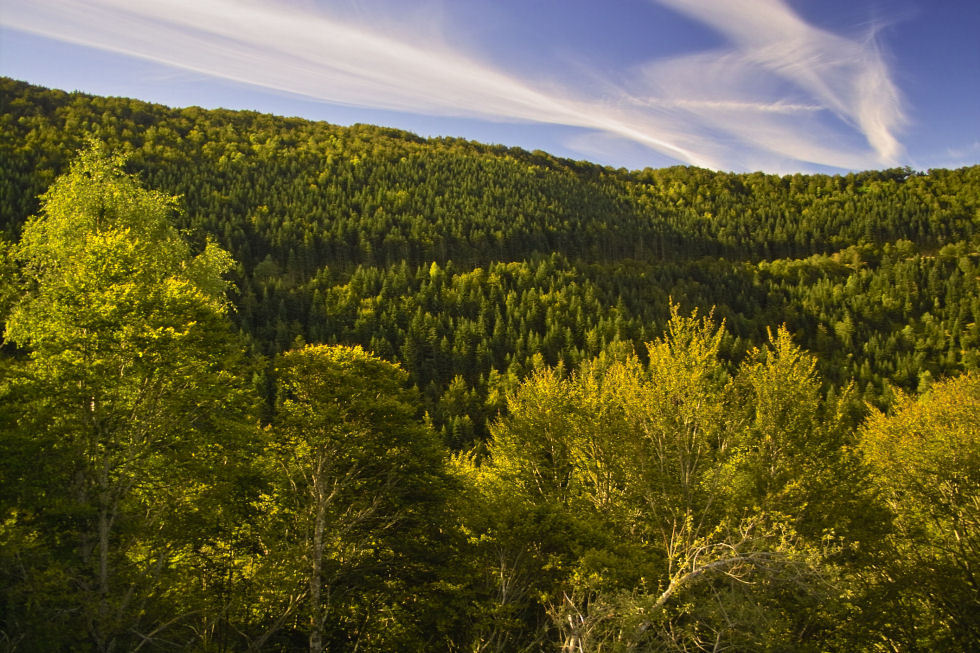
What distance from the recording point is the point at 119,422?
598 inches

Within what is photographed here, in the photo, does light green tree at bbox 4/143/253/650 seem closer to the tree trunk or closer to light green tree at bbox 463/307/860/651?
the tree trunk

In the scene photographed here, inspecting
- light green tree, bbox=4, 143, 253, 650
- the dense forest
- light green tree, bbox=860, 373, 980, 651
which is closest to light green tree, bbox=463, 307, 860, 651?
the dense forest

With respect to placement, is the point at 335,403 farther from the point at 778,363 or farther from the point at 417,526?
the point at 778,363

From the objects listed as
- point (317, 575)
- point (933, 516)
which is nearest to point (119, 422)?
point (317, 575)

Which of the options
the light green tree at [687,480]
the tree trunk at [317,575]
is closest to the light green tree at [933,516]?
the light green tree at [687,480]

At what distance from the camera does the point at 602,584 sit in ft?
50.8

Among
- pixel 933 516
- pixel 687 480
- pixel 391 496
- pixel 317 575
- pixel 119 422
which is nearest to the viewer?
pixel 119 422

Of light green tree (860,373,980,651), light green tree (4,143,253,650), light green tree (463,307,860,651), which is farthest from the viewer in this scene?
light green tree (463,307,860,651)

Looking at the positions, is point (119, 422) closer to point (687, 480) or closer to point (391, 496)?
point (391, 496)

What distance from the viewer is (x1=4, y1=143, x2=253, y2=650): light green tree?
13.2m

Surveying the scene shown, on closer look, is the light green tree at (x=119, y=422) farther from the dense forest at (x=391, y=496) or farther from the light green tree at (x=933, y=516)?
the light green tree at (x=933, y=516)

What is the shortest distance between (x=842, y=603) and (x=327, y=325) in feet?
450

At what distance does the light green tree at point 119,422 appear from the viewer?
13.2 metres

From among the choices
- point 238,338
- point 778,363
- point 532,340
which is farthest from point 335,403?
point 532,340
